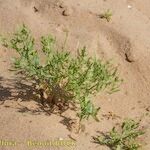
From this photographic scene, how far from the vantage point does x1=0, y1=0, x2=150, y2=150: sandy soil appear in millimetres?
3793

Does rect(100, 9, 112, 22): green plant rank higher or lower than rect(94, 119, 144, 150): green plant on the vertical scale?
higher

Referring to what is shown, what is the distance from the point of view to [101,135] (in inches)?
155

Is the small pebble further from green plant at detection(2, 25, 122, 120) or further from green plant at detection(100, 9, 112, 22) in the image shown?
green plant at detection(2, 25, 122, 120)

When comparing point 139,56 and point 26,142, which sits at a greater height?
point 139,56

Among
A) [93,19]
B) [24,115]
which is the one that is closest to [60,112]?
[24,115]

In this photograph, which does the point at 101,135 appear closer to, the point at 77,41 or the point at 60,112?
the point at 60,112

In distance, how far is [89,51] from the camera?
15.5 ft

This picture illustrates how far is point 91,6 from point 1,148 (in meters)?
2.28

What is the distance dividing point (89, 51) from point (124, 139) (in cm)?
125

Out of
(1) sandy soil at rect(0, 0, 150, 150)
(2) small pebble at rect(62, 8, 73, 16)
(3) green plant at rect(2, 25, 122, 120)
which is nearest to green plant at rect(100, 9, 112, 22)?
(1) sandy soil at rect(0, 0, 150, 150)

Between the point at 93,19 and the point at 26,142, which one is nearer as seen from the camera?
the point at 26,142

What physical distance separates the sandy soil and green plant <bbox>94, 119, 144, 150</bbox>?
0.30 ft

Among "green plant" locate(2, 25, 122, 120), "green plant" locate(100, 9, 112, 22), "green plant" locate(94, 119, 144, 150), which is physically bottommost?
"green plant" locate(94, 119, 144, 150)

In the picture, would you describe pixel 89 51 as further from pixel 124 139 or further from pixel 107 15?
pixel 124 139
